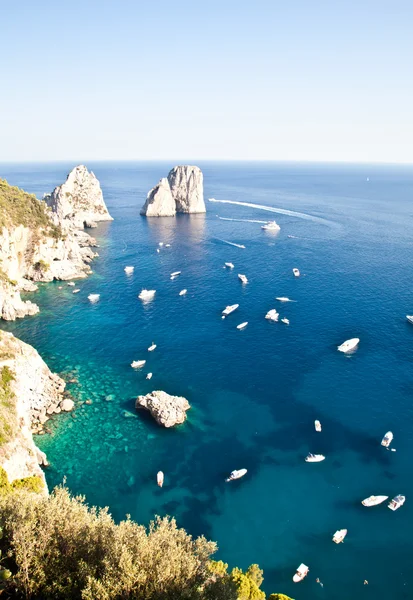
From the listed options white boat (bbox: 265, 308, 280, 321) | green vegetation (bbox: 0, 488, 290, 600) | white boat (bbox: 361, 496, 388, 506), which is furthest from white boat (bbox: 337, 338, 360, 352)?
green vegetation (bbox: 0, 488, 290, 600)

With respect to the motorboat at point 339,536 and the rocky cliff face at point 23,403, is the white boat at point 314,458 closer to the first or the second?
the motorboat at point 339,536

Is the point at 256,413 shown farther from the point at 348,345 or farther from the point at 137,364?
the point at 348,345

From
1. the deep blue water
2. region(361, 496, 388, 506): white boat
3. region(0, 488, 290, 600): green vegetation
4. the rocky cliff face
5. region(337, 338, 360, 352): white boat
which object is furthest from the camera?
region(337, 338, 360, 352): white boat

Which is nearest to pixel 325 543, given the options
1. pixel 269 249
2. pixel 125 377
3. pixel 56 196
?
pixel 125 377

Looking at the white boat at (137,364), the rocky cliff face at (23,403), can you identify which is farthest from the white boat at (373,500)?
the white boat at (137,364)

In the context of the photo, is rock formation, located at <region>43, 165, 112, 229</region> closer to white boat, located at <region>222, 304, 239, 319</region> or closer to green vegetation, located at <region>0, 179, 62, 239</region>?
green vegetation, located at <region>0, 179, 62, 239</region>

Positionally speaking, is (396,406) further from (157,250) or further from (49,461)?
(157,250)
